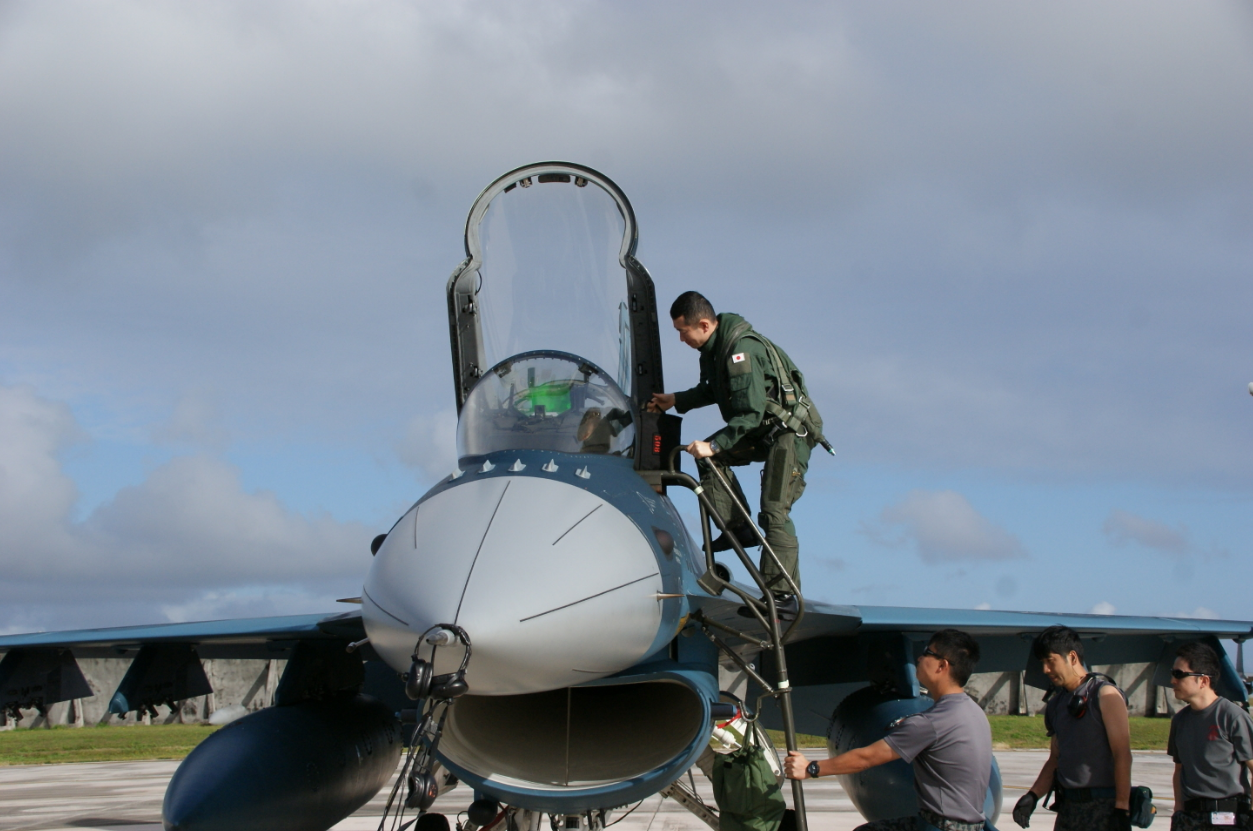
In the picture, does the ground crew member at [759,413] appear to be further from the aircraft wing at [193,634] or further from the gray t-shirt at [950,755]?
the aircraft wing at [193,634]

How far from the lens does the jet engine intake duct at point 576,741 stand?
14.1ft

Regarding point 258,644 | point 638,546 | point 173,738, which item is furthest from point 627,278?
point 173,738

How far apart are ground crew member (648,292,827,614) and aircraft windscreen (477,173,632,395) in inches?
20.0

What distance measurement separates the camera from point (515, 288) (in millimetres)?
6309

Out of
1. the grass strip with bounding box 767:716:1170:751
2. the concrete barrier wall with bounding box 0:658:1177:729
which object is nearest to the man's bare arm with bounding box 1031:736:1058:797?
the grass strip with bounding box 767:716:1170:751

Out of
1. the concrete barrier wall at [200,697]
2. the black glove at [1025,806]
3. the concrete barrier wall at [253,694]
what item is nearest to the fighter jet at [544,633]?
the black glove at [1025,806]

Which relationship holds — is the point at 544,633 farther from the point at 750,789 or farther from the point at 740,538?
the point at 740,538

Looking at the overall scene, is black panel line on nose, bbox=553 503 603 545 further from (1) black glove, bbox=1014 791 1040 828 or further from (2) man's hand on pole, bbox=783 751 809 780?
(1) black glove, bbox=1014 791 1040 828

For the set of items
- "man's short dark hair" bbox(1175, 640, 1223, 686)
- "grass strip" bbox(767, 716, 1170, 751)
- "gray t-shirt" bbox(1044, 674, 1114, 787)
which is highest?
"man's short dark hair" bbox(1175, 640, 1223, 686)

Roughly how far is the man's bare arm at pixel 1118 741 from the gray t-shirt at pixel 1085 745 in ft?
0.13

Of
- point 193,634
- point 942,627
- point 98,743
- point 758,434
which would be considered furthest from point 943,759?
point 98,743

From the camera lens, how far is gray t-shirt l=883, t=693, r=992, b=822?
391 cm

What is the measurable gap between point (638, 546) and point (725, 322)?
1887mm

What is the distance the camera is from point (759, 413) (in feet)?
17.8
